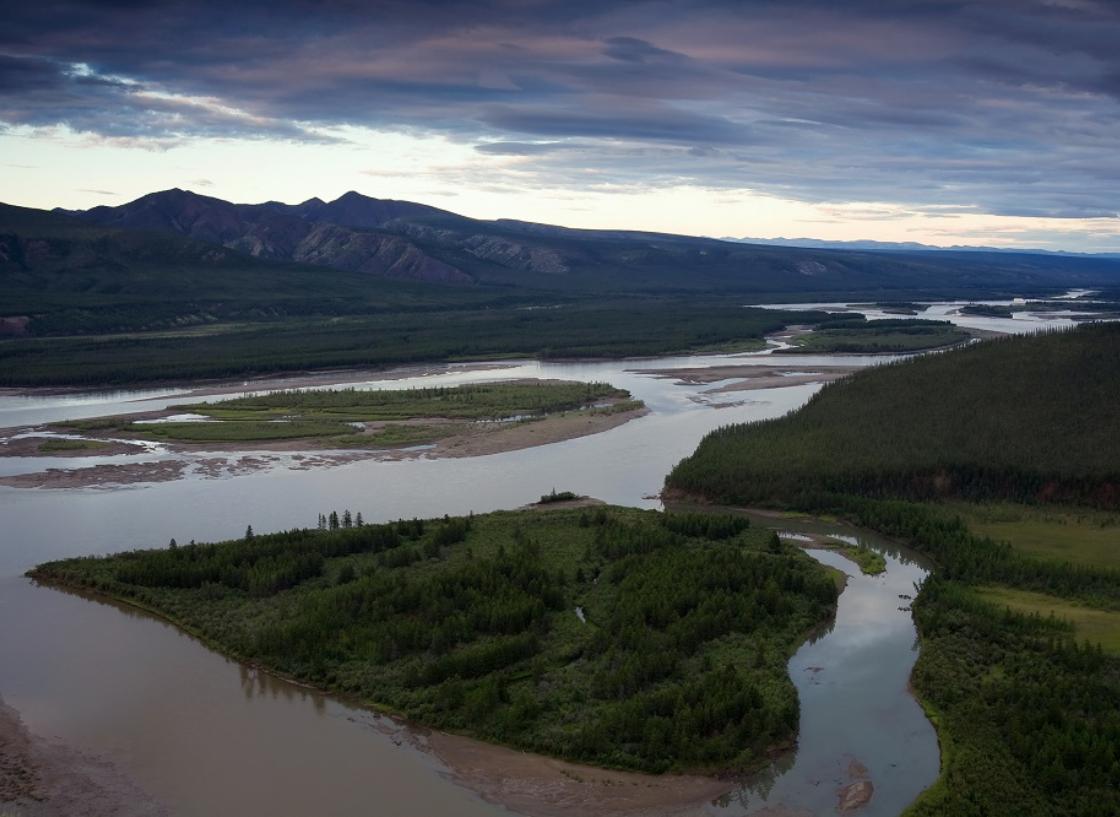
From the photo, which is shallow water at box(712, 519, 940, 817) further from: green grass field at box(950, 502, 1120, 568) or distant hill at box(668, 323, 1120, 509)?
distant hill at box(668, 323, 1120, 509)

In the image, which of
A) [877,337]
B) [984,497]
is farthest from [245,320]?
[984,497]

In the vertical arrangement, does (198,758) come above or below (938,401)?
below

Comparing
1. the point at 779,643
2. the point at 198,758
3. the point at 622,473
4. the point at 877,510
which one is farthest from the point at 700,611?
the point at 622,473

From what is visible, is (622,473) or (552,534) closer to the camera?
(552,534)

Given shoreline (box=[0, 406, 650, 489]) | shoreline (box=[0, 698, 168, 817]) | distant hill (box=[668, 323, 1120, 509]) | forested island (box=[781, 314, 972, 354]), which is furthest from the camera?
forested island (box=[781, 314, 972, 354])

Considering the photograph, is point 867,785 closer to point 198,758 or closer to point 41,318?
point 198,758

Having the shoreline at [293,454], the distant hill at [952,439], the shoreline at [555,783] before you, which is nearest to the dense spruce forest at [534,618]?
the shoreline at [555,783]

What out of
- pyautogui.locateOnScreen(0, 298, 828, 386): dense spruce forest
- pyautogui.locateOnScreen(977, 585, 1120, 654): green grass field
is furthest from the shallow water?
pyautogui.locateOnScreen(0, 298, 828, 386): dense spruce forest
